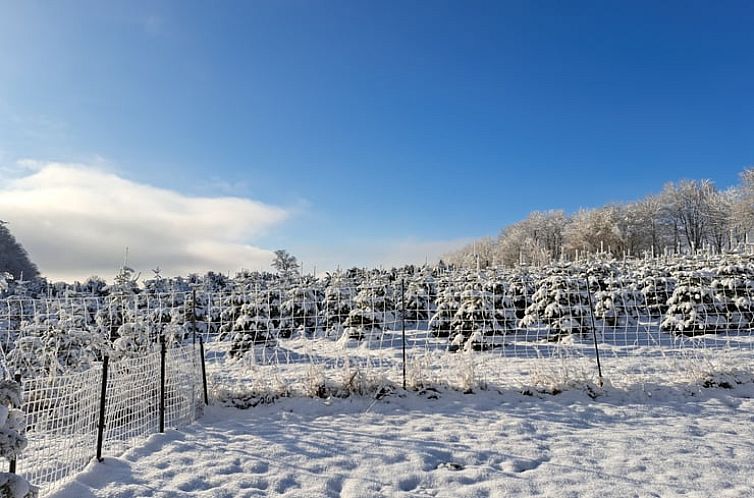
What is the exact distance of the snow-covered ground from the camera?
10.9 ft

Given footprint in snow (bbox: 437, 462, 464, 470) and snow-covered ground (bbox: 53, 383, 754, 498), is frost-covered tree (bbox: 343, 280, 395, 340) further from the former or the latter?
footprint in snow (bbox: 437, 462, 464, 470)

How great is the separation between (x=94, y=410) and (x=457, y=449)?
3154 mm

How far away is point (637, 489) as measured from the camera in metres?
3.20

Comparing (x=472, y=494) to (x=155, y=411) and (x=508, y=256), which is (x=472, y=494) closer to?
(x=155, y=411)

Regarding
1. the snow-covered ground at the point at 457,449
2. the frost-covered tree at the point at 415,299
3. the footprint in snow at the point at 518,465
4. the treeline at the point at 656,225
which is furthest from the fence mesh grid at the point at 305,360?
the treeline at the point at 656,225

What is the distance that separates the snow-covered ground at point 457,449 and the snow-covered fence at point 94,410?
222 mm

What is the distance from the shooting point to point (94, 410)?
409cm

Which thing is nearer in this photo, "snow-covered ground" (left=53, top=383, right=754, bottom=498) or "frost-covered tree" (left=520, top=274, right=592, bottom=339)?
"snow-covered ground" (left=53, top=383, right=754, bottom=498)

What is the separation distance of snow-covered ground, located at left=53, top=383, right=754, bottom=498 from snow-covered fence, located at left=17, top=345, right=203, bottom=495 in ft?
0.73

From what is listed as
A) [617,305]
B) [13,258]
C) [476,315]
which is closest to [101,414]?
[476,315]

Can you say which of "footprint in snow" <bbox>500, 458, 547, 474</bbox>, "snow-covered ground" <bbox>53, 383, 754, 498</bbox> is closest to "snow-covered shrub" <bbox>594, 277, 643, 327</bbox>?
"snow-covered ground" <bbox>53, 383, 754, 498</bbox>

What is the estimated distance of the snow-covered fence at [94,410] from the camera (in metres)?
3.54

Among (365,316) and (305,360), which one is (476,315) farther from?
(305,360)

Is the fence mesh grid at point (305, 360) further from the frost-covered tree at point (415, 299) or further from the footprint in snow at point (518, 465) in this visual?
the footprint in snow at point (518, 465)
